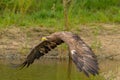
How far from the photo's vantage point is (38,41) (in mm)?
10977

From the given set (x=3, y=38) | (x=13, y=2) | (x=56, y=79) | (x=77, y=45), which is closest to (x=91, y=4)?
(x=13, y=2)

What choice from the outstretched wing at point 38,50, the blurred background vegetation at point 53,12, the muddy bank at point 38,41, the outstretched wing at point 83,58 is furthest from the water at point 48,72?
the blurred background vegetation at point 53,12

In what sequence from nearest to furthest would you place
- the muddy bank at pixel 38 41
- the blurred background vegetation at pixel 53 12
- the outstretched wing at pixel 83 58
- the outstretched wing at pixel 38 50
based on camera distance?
the outstretched wing at pixel 83 58
the outstretched wing at pixel 38 50
the muddy bank at pixel 38 41
the blurred background vegetation at pixel 53 12

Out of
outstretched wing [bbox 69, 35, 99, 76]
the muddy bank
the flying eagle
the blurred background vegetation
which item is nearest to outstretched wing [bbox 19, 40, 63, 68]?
the flying eagle

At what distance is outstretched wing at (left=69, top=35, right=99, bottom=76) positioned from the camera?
240 inches

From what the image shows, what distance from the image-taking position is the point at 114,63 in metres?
9.84

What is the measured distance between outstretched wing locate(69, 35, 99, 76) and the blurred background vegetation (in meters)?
4.74

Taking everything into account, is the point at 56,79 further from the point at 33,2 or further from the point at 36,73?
the point at 33,2

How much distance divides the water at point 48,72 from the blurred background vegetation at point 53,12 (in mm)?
1825

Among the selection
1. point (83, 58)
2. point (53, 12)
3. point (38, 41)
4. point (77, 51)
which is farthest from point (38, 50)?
point (53, 12)

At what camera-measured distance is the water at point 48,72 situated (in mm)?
8648

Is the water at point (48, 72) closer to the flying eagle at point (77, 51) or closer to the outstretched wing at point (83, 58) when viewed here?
the flying eagle at point (77, 51)

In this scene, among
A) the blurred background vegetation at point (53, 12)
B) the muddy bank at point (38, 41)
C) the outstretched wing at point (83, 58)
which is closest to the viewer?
the outstretched wing at point (83, 58)

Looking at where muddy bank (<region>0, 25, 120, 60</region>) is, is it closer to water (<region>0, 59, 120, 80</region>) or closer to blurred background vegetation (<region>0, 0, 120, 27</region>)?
blurred background vegetation (<region>0, 0, 120, 27</region>)
